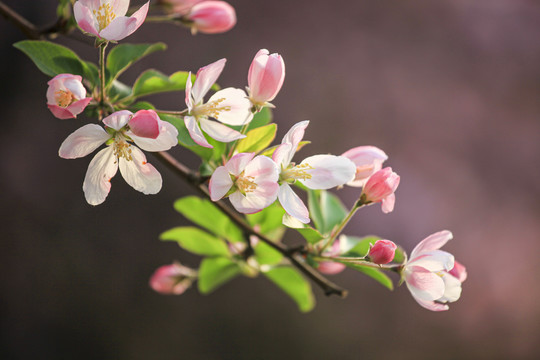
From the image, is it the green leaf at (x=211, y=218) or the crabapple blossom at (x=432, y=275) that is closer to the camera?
the crabapple blossom at (x=432, y=275)

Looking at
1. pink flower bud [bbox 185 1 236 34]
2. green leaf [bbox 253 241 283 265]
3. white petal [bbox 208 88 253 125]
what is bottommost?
green leaf [bbox 253 241 283 265]

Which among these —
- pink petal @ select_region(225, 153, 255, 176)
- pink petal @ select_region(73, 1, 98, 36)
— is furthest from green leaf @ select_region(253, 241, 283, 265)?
pink petal @ select_region(73, 1, 98, 36)

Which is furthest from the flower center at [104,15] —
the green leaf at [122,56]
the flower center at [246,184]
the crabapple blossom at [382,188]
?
the crabapple blossom at [382,188]

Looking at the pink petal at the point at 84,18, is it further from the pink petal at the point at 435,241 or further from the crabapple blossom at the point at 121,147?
the pink petal at the point at 435,241

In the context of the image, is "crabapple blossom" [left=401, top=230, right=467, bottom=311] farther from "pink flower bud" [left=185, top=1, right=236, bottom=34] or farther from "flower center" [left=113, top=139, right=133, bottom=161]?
"pink flower bud" [left=185, top=1, right=236, bottom=34]

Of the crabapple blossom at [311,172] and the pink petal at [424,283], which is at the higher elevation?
the crabapple blossom at [311,172]

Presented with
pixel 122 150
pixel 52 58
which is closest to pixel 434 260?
pixel 122 150
